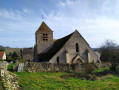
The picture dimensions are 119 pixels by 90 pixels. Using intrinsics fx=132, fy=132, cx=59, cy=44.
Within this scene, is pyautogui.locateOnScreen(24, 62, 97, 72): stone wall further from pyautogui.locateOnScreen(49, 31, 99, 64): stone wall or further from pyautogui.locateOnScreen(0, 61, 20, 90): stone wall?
pyautogui.locateOnScreen(49, 31, 99, 64): stone wall

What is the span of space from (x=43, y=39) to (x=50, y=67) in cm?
1598

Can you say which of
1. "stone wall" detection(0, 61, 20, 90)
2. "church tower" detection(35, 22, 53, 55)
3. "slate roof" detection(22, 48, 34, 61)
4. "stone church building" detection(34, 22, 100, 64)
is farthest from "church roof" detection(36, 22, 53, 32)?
"slate roof" detection(22, 48, 34, 61)

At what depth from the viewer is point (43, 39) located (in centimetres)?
3450

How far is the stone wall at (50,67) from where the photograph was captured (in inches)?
731

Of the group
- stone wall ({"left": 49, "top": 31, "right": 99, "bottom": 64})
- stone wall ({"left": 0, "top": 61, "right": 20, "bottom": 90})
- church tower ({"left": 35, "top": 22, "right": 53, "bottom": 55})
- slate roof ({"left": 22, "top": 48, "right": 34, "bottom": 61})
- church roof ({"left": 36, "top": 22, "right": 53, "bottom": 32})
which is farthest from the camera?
slate roof ({"left": 22, "top": 48, "right": 34, "bottom": 61})

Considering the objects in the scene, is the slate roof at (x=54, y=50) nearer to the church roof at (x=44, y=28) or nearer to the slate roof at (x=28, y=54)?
the church roof at (x=44, y=28)

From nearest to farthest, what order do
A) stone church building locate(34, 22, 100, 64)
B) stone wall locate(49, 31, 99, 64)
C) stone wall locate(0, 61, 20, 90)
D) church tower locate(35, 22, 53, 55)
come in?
1. stone wall locate(0, 61, 20, 90)
2. stone church building locate(34, 22, 100, 64)
3. stone wall locate(49, 31, 99, 64)
4. church tower locate(35, 22, 53, 55)

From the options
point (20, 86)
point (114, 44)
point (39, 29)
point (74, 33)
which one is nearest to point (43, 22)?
point (39, 29)

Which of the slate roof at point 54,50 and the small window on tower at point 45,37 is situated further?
the small window on tower at point 45,37

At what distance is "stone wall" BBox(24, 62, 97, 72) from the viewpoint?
18578 millimetres

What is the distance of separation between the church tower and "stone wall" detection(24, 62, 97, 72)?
14.4 m

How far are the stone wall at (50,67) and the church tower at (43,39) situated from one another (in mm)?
14371

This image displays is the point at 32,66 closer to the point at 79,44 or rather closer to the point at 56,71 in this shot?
the point at 56,71

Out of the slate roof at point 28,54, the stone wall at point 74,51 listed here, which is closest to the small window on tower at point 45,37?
the stone wall at point 74,51
